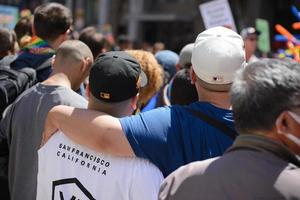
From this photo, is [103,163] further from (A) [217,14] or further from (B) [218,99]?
(A) [217,14]

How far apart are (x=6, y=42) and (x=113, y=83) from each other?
2028 mm

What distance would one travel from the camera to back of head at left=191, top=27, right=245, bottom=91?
2.25 m

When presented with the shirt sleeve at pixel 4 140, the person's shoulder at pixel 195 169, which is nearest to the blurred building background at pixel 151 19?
the shirt sleeve at pixel 4 140

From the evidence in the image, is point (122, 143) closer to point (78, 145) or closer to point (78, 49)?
point (78, 145)

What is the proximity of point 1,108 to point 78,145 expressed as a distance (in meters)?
1.35

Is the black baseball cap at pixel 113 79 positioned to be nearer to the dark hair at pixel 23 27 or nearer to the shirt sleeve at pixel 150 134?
the shirt sleeve at pixel 150 134

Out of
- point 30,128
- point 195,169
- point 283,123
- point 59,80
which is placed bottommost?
point 30,128

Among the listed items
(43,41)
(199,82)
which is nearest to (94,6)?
(43,41)

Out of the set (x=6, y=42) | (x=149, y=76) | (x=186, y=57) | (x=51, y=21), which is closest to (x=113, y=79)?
(x=149, y=76)

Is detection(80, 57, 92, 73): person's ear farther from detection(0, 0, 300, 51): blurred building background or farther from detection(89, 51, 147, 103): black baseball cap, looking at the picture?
detection(0, 0, 300, 51): blurred building background

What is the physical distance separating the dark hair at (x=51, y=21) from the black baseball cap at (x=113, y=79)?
1.47m

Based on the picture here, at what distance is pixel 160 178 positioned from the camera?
7.55ft

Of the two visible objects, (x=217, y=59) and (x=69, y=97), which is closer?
(x=217, y=59)

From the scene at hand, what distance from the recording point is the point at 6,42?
165 inches
